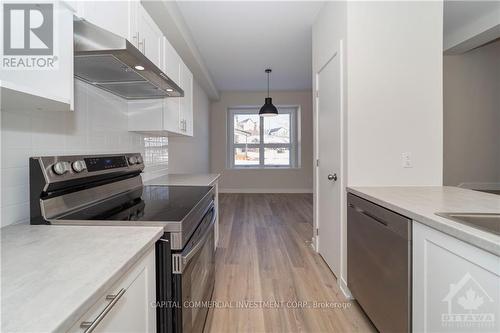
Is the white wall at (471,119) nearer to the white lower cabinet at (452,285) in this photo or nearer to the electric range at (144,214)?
the white lower cabinet at (452,285)

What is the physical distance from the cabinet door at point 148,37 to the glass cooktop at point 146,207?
0.90 metres

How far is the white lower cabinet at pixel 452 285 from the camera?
78 centimetres

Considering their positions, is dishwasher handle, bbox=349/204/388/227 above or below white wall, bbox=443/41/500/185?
below

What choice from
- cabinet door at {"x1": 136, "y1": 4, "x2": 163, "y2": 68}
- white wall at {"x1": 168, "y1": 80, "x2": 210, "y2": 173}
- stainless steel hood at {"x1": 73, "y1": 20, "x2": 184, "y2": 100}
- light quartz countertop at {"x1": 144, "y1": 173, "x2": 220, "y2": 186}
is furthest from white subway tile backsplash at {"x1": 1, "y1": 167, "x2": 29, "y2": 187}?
white wall at {"x1": 168, "y1": 80, "x2": 210, "y2": 173}

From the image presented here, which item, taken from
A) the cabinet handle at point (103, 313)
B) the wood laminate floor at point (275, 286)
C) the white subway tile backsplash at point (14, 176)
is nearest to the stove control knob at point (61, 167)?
the white subway tile backsplash at point (14, 176)

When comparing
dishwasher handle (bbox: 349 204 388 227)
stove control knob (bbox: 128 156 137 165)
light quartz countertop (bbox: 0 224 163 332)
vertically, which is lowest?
dishwasher handle (bbox: 349 204 388 227)

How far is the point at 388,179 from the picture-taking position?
6.12 feet

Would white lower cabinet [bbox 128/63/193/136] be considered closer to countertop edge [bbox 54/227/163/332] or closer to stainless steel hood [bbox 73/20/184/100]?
stainless steel hood [bbox 73/20/184/100]

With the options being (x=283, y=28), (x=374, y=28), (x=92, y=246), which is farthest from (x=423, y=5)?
(x=92, y=246)

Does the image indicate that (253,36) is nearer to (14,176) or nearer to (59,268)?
(14,176)

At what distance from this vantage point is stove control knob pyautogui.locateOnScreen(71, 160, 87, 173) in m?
1.17

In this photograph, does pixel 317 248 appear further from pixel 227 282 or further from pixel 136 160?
pixel 136 160

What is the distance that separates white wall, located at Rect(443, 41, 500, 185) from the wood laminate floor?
2501mm

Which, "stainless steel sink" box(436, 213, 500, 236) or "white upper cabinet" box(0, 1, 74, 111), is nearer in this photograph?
"white upper cabinet" box(0, 1, 74, 111)
